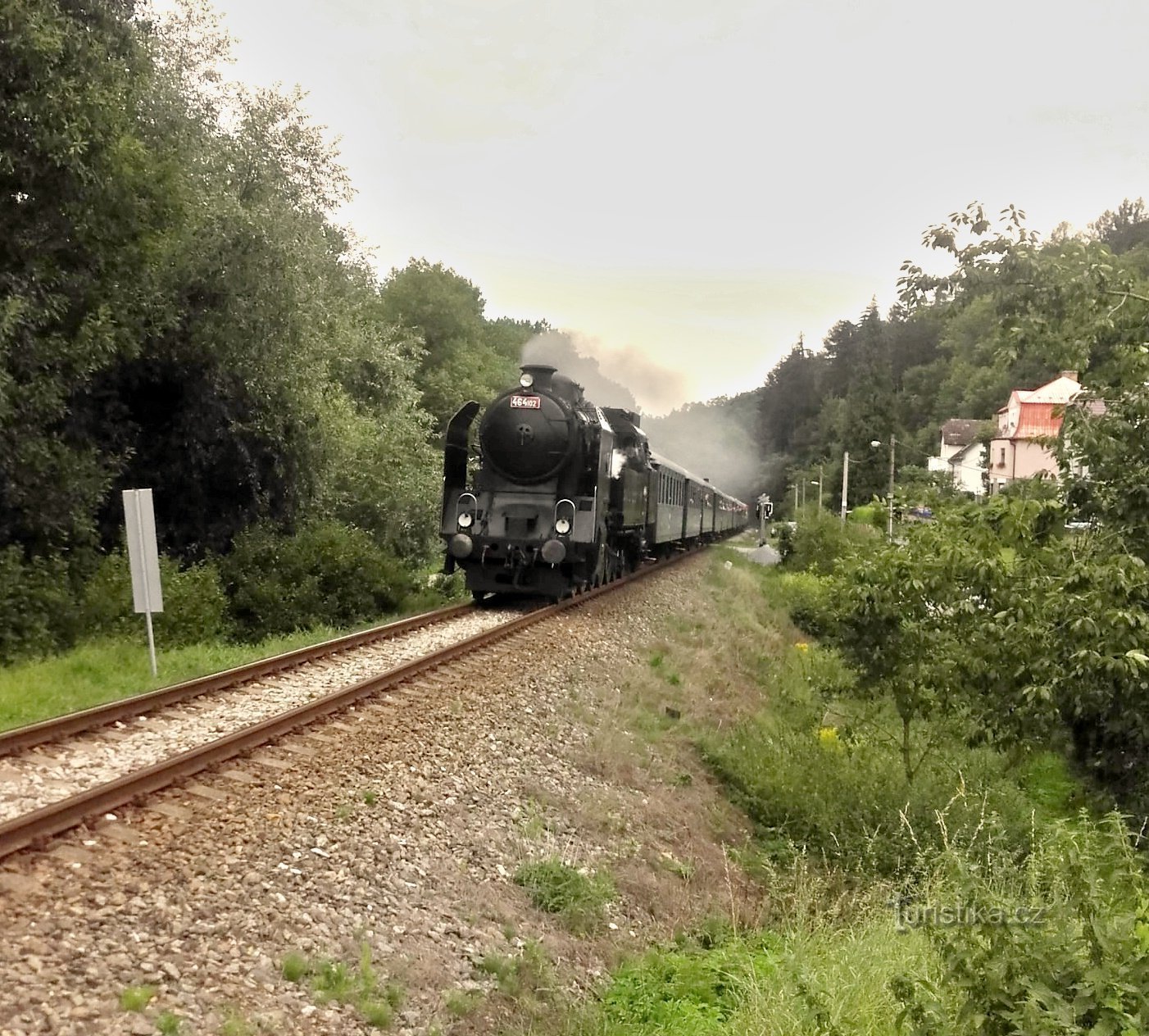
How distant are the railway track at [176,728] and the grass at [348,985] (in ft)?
5.62

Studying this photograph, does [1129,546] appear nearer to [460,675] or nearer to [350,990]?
[460,675]

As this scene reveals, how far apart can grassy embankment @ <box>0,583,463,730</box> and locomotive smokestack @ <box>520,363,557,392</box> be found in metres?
5.56

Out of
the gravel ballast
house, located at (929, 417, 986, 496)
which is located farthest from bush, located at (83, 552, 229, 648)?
house, located at (929, 417, 986, 496)

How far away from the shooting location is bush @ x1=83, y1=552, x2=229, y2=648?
1362cm

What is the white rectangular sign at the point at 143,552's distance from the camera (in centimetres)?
1005

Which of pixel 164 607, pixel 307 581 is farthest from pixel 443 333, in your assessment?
pixel 164 607

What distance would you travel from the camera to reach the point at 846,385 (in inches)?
4043

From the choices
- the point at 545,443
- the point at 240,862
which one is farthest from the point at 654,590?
the point at 240,862

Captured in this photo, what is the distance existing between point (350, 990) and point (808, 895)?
4257mm

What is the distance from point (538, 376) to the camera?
671 inches

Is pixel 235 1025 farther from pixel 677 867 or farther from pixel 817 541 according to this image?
pixel 817 541

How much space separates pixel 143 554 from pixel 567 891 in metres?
6.13

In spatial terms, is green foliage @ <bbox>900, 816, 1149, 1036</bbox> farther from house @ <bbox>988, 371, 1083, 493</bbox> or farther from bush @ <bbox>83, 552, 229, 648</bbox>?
house @ <bbox>988, 371, 1083, 493</bbox>

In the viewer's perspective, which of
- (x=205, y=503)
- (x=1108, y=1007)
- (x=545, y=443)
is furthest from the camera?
(x=205, y=503)
